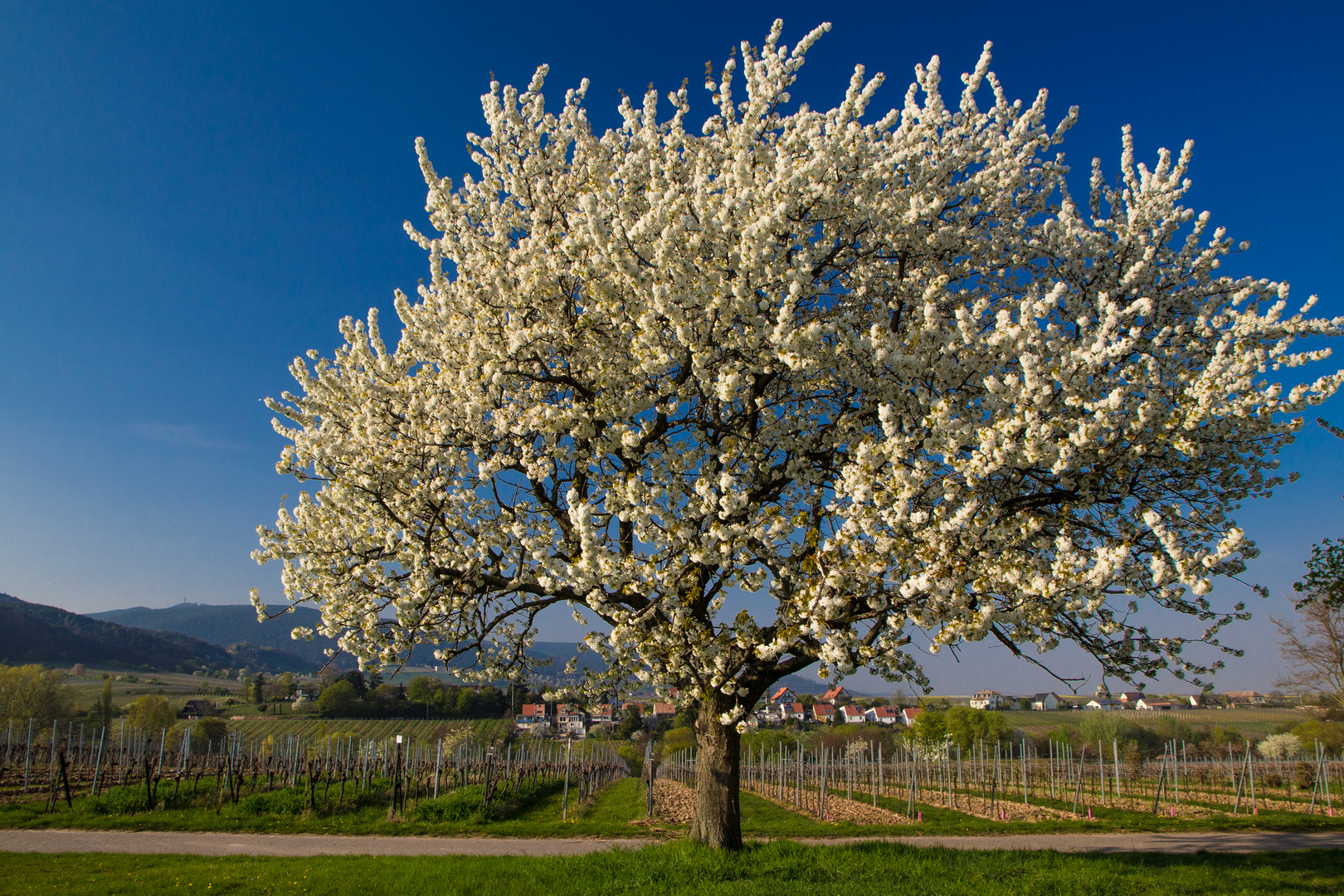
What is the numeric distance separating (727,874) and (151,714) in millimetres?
92789

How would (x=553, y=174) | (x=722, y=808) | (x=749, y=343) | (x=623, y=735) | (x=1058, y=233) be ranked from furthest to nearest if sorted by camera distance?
(x=623, y=735), (x=553, y=174), (x=722, y=808), (x=1058, y=233), (x=749, y=343)

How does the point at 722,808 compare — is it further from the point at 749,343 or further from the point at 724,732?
the point at 749,343

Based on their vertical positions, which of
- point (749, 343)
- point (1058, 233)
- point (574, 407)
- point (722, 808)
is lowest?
point (722, 808)

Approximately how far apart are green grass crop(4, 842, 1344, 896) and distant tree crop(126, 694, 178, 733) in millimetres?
79964

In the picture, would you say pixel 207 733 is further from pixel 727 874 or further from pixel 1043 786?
pixel 727 874

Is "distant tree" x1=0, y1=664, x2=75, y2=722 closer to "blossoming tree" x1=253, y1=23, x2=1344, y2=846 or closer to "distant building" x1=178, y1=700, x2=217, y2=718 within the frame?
"distant building" x1=178, y1=700, x2=217, y2=718

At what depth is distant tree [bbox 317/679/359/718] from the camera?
11038 cm

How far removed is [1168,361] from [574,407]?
26.3 ft

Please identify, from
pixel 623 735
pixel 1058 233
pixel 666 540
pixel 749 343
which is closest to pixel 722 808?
pixel 666 540

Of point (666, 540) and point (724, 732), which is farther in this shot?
point (724, 732)

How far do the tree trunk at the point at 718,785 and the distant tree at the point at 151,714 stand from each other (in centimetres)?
8651

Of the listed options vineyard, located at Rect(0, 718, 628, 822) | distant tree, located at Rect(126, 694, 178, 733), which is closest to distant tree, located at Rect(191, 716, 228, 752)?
distant tree, located at Rect(126, 694, 178, 733)

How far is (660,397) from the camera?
9.91 meters

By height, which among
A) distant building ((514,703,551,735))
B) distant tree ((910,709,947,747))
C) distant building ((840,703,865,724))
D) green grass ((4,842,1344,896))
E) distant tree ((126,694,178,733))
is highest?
green grass ((4,842,1344,896))
